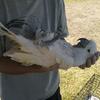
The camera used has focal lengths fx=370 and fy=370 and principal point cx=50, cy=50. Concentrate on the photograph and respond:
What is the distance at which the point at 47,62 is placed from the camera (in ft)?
5.85

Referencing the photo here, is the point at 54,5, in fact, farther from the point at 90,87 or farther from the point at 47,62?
the point at 90,87

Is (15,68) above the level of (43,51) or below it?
below

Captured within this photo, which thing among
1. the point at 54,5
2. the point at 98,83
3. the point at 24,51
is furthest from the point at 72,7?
the point at 24,51

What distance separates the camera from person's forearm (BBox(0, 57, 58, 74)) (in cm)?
187

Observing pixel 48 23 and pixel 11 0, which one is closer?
pixel 11 0

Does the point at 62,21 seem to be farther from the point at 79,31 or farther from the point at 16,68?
the point at 79,31

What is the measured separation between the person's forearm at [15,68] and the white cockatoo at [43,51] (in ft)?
0.21

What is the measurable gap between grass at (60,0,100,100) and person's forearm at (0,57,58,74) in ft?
6.36

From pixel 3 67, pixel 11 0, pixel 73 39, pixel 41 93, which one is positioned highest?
pixel 11 0

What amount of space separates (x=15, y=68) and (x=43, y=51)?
24 cm

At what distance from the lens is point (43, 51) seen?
5.65 ft

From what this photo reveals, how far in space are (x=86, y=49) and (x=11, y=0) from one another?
18.8 inches

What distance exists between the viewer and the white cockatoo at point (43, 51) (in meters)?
1.63

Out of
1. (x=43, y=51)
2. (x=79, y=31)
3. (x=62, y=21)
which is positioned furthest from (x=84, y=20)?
(x=43, y=51)
